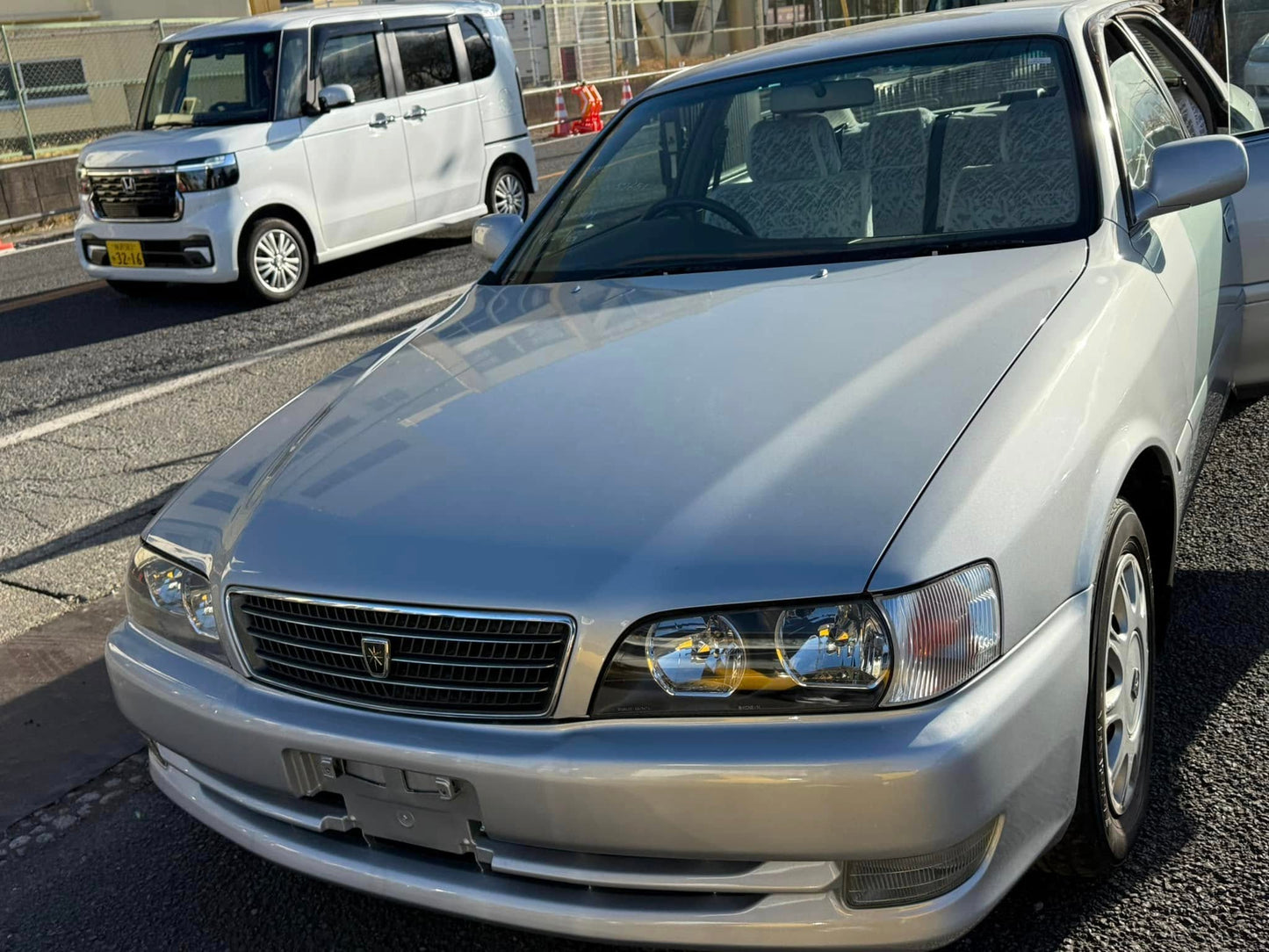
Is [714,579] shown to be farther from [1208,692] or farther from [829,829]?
[1208,692]

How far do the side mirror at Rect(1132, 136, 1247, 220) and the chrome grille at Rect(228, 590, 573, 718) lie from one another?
6.28 feet

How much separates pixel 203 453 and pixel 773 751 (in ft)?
14.0

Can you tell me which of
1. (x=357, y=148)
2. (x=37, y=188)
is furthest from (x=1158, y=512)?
(x=37, y=188)

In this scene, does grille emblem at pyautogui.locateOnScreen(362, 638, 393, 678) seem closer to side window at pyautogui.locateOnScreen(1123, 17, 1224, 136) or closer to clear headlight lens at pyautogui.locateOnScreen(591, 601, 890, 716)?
clear headlight lens at pyautogui.locateOnScreen(591, 601, 890, 716)

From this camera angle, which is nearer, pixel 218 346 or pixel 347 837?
pixel 347 837

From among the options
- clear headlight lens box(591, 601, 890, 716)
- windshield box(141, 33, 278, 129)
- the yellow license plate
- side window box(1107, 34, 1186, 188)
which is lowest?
clear headlight lens box(591, 601, 890, 716)

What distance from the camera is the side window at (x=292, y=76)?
9.14m

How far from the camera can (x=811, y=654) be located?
2012mm

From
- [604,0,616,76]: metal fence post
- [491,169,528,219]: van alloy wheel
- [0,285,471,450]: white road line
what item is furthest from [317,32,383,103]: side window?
[604,0,616,76]: metal fence post

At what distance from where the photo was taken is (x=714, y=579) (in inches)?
80.0

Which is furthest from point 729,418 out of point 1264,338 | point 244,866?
point 1264,338

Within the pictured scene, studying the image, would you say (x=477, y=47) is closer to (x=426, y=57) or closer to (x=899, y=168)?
(x=426, y=57)

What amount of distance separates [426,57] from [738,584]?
9071 millimetres

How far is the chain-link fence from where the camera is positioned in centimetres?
1574
